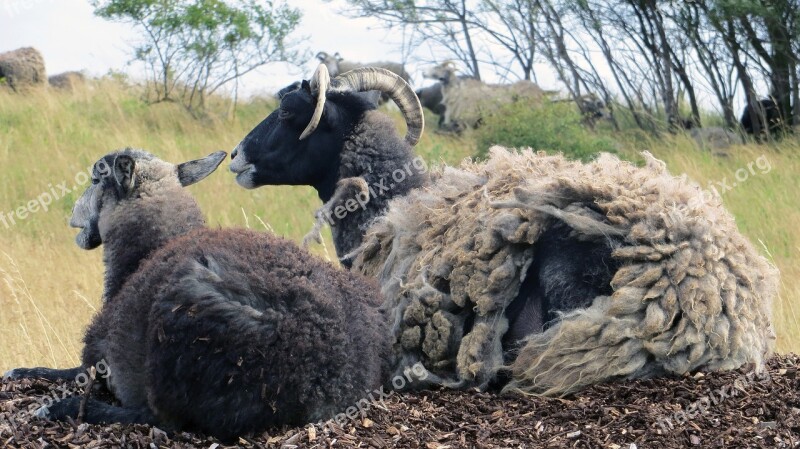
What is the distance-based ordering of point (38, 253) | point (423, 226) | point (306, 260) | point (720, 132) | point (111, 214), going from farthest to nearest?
point (720, 132)
point (38, 253)
point (423, 226)
point (111, 214)
point (306, 260)

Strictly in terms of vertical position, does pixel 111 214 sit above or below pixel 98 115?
below

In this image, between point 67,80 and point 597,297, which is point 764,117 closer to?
point 597,297

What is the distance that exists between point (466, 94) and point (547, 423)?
67.8 feet

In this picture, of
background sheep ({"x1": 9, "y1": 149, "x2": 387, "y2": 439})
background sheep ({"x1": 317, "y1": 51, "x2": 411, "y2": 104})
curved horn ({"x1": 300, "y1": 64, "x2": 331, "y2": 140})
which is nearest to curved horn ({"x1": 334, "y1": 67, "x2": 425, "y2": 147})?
curved horn ({"x1": 300, "y1": 64, "x2": 331, "y2": 140})

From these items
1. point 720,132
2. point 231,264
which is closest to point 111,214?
point 231,264

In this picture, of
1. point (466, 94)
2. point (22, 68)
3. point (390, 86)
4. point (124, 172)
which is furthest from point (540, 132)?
point (22, 68)

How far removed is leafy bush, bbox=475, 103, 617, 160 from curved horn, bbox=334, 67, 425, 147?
8.13 metres

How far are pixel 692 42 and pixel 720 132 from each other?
87.3 inches

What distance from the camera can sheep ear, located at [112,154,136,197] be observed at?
19.5 feet

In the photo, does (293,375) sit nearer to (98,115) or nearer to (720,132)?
(720,132)

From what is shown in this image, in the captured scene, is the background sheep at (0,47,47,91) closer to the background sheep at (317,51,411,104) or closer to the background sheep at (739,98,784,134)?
the background sheep at (317,51,411,104)

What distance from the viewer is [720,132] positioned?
67.7ft

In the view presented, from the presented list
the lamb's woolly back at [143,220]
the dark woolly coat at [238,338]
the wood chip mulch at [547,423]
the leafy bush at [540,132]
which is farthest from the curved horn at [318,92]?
the leafy bush at [540,132]

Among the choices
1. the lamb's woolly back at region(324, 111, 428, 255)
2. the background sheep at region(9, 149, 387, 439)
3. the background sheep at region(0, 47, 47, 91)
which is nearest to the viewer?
the background sheep at region(9, 149, 387, 439)
